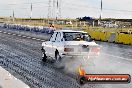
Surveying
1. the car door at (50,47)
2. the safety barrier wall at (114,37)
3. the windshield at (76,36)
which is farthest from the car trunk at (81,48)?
the safety barrier wall at (114,37)

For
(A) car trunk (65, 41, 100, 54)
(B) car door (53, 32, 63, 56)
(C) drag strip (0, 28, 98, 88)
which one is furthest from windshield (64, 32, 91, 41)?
(C) drag strip (0, 28, 98, 88)

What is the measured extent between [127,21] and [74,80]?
83806 mm

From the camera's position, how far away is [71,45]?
51.3ft

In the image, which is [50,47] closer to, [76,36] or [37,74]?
[76,36]

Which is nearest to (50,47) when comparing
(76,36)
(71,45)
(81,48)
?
(76,36)

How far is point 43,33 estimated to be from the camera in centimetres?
4550

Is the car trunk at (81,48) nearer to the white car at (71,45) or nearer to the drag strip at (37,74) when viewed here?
the white car at (71,45)

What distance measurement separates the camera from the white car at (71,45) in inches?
614

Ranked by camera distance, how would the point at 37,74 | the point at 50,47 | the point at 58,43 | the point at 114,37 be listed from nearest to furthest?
the point at 37,74 < the point at 58,43 < the point at 50,47 < the point at 114,37

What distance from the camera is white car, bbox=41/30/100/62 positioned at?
51.2 feet

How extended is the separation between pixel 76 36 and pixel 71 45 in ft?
3.16

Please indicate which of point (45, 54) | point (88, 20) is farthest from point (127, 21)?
point (45, 54)

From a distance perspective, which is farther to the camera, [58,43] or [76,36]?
[58,43]

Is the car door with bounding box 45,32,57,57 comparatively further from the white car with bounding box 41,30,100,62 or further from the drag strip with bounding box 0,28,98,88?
the drag strip with bounding box 0,28,98,88
